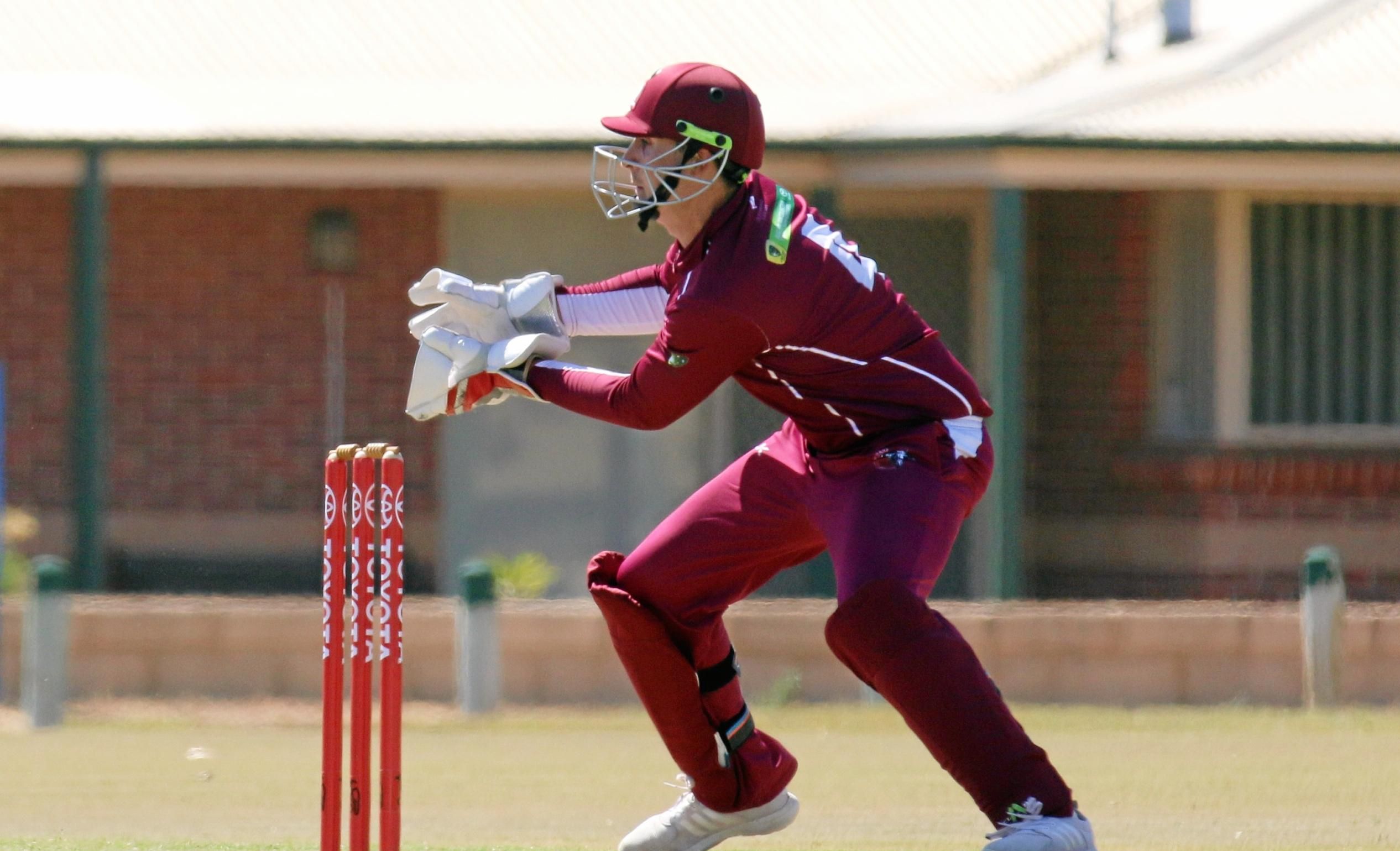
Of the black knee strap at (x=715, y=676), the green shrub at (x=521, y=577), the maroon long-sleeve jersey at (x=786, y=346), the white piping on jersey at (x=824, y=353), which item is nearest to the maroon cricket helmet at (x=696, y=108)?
the maroon long-sleeve jersey at (x=786, y=346)

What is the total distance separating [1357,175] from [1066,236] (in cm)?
208

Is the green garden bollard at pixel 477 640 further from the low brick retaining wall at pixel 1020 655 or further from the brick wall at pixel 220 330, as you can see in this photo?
the brick wall at pixel 220 330

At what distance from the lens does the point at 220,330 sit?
45.3 feet

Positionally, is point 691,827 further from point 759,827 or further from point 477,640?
point 477,640

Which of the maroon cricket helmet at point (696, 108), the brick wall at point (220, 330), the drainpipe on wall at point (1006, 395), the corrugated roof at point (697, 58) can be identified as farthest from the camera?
the brick wall at point (220, 330)

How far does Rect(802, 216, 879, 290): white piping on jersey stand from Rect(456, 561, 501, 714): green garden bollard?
4.88 meters

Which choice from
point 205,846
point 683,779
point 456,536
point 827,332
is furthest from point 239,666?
point 827,332

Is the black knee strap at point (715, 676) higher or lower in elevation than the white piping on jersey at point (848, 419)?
lower

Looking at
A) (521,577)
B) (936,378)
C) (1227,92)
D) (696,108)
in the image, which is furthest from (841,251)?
(521,577)

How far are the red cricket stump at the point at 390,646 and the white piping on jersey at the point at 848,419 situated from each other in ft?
3.51

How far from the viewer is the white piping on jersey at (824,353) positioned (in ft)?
17.4

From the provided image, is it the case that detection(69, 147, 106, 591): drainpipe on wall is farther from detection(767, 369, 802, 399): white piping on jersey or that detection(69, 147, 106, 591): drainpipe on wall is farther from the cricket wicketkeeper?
detection(767, 369, 802, 399): white piping on jersey

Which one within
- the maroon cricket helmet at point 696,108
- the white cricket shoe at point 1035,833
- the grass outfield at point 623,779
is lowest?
the grass outfield at point 623,779

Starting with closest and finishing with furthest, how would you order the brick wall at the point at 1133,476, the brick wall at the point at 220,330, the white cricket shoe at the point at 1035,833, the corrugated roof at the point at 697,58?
the white cricket shoe at the point at 1035,833
the corrugated roof at the point at 697,58
the brick wall at the point at 1133,476
the brick wall at the point at 220,330
